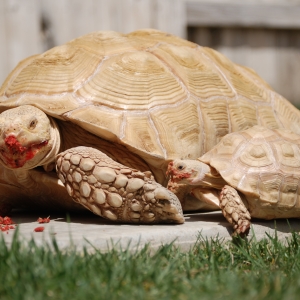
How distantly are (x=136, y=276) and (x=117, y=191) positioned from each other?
1.03 meters

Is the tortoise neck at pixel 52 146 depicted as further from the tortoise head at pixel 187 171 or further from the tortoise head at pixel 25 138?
the tortoise head at pixel 187 171

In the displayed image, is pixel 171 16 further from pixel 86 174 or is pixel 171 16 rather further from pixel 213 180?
pixel 86 174

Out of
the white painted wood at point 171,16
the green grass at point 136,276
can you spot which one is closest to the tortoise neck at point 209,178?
the green grass at point 136,276

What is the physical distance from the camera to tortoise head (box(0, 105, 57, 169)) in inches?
135

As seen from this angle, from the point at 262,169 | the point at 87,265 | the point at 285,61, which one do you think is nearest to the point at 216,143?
the point at 262,169

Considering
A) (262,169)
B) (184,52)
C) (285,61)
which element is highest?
(184,52)

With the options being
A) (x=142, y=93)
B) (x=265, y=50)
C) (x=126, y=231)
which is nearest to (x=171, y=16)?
(x=265, y=50)

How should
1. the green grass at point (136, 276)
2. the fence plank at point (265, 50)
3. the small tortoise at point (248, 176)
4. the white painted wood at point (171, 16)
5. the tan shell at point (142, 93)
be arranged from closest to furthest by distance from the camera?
the green grass at point (136, 276) → the small tortoise at point (248, 176) → the tan shell at point (142, 93) → the white painted wood at point (171, 16) → the fence plank at point (265, 50)

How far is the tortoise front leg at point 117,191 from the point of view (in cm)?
341

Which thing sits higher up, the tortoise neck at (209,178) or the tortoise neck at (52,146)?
the tortoise neck at (52,146)

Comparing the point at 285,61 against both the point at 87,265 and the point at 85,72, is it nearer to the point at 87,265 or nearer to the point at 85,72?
the point at 85,72

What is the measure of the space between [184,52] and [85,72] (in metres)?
0.81

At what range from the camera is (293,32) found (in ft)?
28.2

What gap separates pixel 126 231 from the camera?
3211 millimetres
